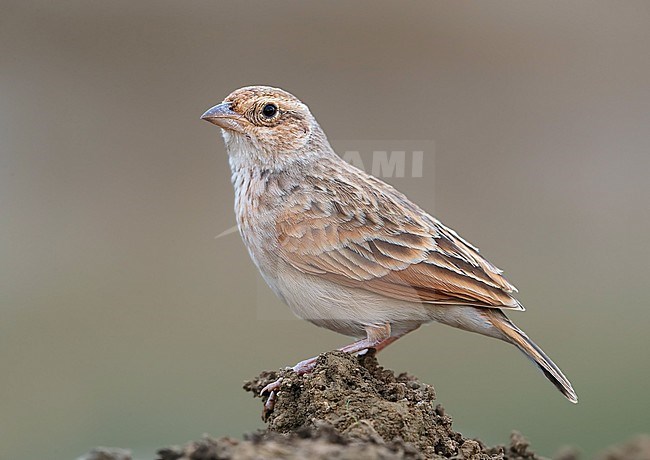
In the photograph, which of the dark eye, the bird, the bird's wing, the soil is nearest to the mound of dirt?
the soil

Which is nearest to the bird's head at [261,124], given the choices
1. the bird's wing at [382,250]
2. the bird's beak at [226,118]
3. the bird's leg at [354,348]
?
the bird's beak at [226,118]

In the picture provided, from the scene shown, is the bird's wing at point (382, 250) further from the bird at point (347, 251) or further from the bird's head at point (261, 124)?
the bird's head at point (261, 124)

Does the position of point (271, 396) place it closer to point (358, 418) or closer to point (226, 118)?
point (358, 418)

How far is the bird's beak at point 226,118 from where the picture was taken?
224 inches

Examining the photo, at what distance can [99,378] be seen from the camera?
11.6 meters

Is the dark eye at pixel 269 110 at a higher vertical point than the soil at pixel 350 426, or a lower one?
higher

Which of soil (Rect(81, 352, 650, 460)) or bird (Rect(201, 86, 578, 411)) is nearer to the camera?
soil (Rect(81, 352, 650, 460))

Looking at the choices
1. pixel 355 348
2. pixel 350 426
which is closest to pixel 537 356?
pixel 355 348

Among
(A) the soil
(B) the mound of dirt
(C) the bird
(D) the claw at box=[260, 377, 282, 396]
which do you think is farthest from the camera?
(C) the bird

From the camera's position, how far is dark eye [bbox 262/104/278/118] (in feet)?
19.1

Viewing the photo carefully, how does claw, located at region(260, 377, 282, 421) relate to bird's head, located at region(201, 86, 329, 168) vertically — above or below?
below

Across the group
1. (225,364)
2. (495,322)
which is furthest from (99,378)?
(495,322)

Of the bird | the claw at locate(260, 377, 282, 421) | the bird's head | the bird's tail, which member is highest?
the bird's head

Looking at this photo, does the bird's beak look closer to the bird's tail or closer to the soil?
the soil
